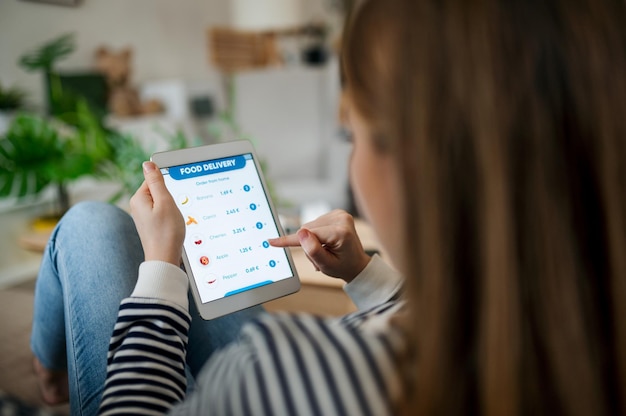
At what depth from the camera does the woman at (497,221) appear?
357 millimetres

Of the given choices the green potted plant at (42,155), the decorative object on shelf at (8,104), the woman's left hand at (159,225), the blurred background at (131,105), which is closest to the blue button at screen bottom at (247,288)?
the woman's left hand at (159,225)

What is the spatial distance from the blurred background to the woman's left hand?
0.71m

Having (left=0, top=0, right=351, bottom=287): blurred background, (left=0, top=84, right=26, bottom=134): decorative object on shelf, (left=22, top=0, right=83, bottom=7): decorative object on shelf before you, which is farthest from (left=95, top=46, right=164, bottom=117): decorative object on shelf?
(left=0, top=84, right=26, bottom=134): decorative object on shelf

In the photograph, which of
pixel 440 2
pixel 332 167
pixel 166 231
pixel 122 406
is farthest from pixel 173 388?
pixel 332 167

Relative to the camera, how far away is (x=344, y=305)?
3.72 feet

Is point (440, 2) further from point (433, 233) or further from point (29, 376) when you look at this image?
point (29, 376)

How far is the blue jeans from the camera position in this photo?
68 centimetres

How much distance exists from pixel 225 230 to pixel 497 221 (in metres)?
0.48

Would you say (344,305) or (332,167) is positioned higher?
(332,167)

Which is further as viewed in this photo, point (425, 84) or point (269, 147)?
point (269, 147)

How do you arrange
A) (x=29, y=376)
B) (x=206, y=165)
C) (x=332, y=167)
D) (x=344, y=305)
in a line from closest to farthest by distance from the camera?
(x=206, y=165) < (x=29, y=376) < (x=344, y=305) < (x=332, y=167)

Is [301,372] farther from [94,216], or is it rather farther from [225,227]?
[94,216]

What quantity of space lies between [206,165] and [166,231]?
0.74 ft

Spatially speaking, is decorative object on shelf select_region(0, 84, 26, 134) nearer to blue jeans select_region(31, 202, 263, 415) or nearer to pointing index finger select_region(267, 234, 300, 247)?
blue jeans select_region(31, 202, 263, 415)
